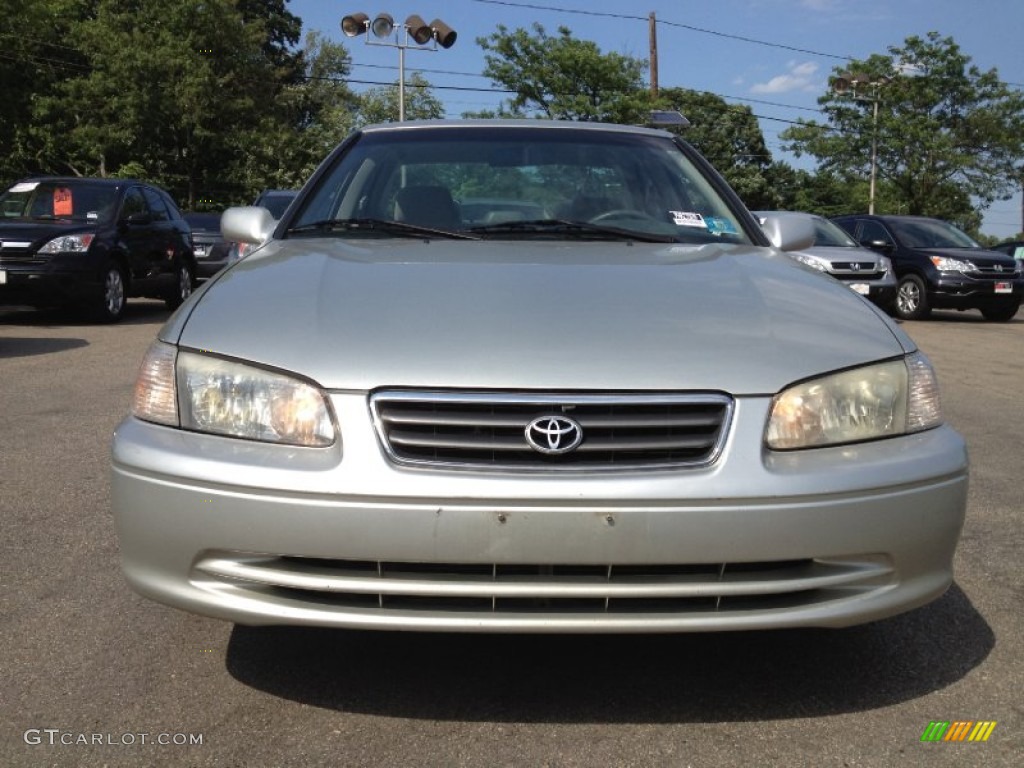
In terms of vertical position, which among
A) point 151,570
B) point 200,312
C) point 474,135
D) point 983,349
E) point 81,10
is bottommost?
point 983,349

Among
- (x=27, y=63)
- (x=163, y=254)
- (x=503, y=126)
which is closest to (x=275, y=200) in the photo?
(x=163, y=254)

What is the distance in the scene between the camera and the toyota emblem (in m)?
2.29

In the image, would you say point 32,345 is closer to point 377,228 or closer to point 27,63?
point 377,228

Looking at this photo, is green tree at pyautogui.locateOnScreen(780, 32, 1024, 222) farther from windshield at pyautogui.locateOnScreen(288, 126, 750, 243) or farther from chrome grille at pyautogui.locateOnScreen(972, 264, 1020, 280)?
windshield at pyautogui.locateOnScreen(288, 126, 750, 243)

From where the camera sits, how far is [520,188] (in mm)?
3791

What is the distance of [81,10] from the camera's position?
130 feet

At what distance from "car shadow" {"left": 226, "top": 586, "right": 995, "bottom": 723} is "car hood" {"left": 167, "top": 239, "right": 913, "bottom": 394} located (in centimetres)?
78

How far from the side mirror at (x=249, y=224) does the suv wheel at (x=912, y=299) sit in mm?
14217

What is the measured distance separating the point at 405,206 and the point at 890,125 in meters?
44.0

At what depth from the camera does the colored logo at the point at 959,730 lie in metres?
2.47

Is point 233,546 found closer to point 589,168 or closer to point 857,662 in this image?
point 857,662

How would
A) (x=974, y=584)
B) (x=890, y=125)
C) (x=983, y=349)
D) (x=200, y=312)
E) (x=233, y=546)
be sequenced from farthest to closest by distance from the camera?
(x=890, y=125) < (x=983, y=349) < (x=974, y=584) < (x=200, y=312) < (x=233, y=546)

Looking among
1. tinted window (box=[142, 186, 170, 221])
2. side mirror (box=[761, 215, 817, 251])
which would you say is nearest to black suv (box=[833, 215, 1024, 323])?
tinted window (box=[142, 186, 170, 221])

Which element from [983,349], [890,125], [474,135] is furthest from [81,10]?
[474,135]
